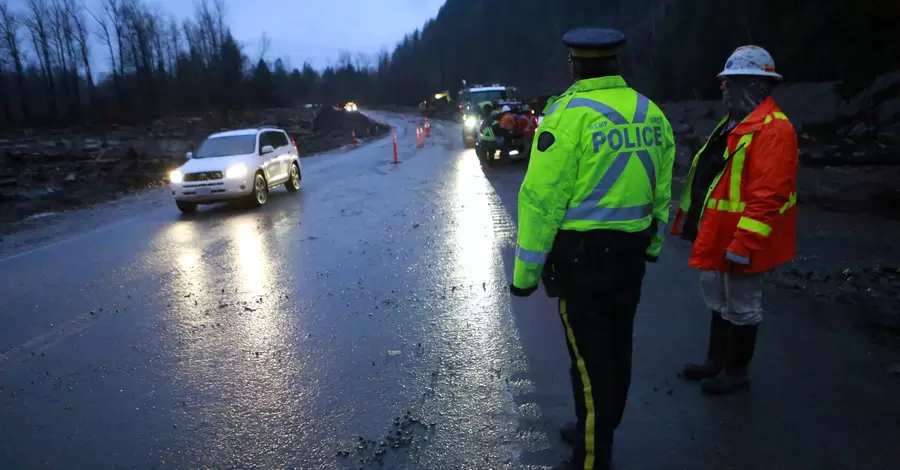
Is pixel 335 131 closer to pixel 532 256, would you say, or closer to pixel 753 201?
pixel 753 201

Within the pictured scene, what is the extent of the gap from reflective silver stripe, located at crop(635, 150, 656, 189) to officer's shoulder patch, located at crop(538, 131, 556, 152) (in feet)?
1.37

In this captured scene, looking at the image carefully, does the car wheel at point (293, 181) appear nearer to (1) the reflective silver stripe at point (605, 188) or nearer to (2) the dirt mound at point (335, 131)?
(1) the reflective silver stripe at point (605, 188)

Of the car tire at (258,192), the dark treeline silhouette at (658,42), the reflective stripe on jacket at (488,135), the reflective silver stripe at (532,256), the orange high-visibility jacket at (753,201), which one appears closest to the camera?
the reflective silver stripe at (532,256)

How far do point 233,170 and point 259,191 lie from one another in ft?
3.03

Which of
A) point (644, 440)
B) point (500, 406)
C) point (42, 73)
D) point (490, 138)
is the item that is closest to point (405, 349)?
point (500, 406)

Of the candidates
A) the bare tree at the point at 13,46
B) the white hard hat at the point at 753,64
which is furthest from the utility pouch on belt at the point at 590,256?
the bare tree at the point at 13,46

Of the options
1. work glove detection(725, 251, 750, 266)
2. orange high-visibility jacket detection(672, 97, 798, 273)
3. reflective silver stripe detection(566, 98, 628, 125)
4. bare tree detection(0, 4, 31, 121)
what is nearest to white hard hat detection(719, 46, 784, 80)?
orange high-visibility jacket detection(672, 97, 798, 273)

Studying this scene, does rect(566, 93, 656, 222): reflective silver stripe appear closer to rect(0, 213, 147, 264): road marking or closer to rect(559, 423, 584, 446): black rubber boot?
rect(559, 423, 584, 446): black rubber boot

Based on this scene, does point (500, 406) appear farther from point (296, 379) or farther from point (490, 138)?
point (490, 138)

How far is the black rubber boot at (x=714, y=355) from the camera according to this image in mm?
4246

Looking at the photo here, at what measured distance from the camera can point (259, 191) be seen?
1445 cm

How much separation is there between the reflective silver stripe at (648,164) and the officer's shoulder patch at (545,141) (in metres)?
0.42

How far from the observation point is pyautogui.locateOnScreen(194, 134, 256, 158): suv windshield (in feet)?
48.8

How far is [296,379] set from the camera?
15.4 feet
